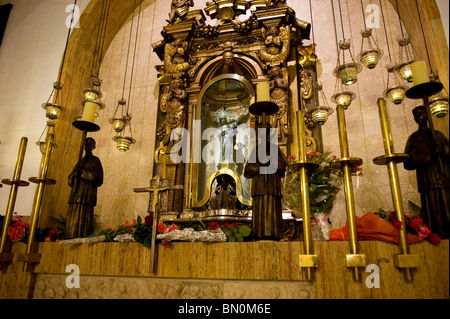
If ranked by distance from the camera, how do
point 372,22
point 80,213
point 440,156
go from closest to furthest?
point 440,156
point 80,213
point 372,22

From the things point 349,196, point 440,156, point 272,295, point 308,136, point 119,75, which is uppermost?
point 119,75

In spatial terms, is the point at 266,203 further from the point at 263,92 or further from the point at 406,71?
the point at 406,71

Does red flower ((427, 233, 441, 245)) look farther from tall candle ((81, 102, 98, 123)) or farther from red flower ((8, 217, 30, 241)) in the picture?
red flower ((8, 217, 30, 241))

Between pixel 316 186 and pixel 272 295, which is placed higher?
pixel 316 186

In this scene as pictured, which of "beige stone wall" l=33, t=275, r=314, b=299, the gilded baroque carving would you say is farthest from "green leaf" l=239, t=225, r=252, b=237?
the gilded baroque carving

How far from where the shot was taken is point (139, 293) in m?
2.72

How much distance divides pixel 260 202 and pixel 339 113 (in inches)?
39.3

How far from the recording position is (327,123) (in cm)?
536

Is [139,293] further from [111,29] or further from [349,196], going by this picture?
[111,29]

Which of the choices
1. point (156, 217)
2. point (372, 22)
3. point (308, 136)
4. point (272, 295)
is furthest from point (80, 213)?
point (372, 22)

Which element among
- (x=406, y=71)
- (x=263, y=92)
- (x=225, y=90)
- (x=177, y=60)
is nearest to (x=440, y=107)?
(x=406, y=71)

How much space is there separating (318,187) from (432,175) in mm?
1764

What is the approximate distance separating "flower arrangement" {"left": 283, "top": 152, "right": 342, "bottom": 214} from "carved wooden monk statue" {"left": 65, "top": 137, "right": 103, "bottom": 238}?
2.48 m

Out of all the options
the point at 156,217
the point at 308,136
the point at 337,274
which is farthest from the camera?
the point at 308,136
